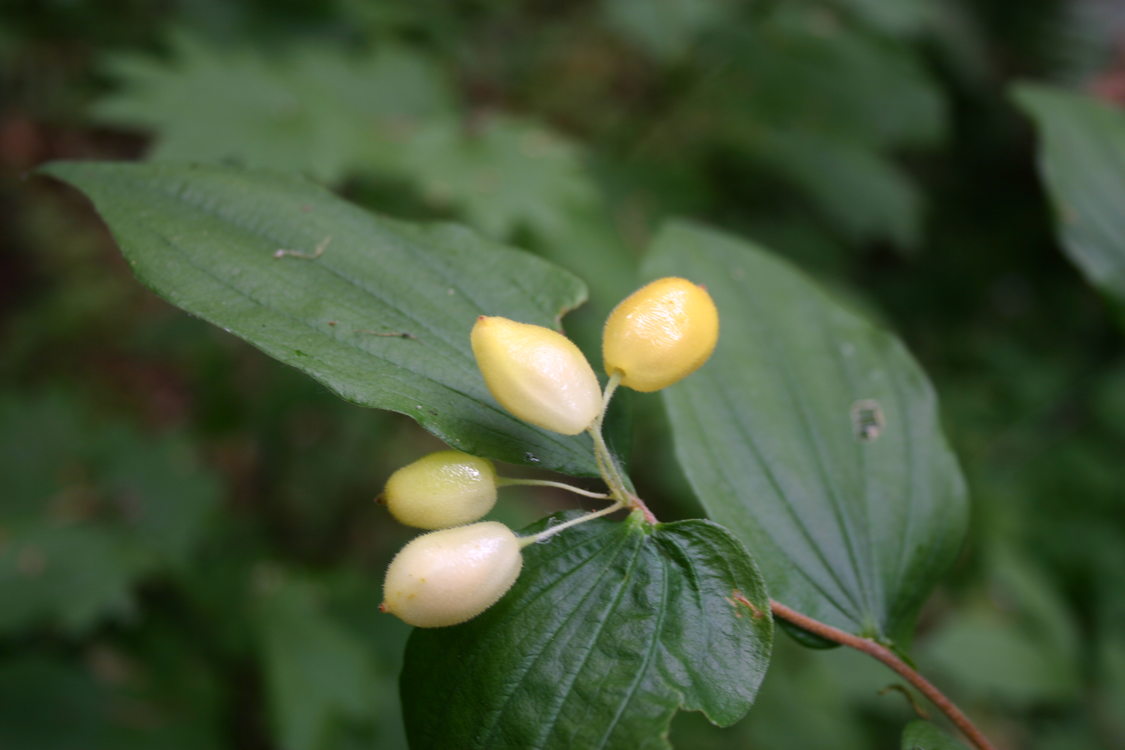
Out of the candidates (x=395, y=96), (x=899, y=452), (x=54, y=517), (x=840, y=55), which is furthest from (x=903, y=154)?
(x=54, y=517)

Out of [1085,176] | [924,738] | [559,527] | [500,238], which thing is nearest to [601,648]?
[559,527]

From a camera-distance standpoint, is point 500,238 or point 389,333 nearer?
point 389,333

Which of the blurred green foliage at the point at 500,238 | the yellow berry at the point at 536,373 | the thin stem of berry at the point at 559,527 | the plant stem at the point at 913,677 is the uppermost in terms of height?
the yellow berry at the point at 536,373

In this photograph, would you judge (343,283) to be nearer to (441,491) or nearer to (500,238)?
(441,491)

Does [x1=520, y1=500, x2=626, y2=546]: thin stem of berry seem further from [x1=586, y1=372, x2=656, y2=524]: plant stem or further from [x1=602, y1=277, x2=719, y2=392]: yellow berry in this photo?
[x1=602, y1=277, x2=719, y2=392]: yellow berry

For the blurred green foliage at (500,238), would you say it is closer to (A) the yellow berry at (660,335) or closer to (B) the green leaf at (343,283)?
(B) the green leaf at (343,283)

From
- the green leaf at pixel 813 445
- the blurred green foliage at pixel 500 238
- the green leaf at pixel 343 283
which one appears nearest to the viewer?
the green leaf at pixel 343 283

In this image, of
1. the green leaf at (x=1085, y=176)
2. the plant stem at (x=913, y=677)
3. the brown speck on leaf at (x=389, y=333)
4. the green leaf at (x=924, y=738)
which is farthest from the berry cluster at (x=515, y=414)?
the green leaf at (x=1085, y=176)
